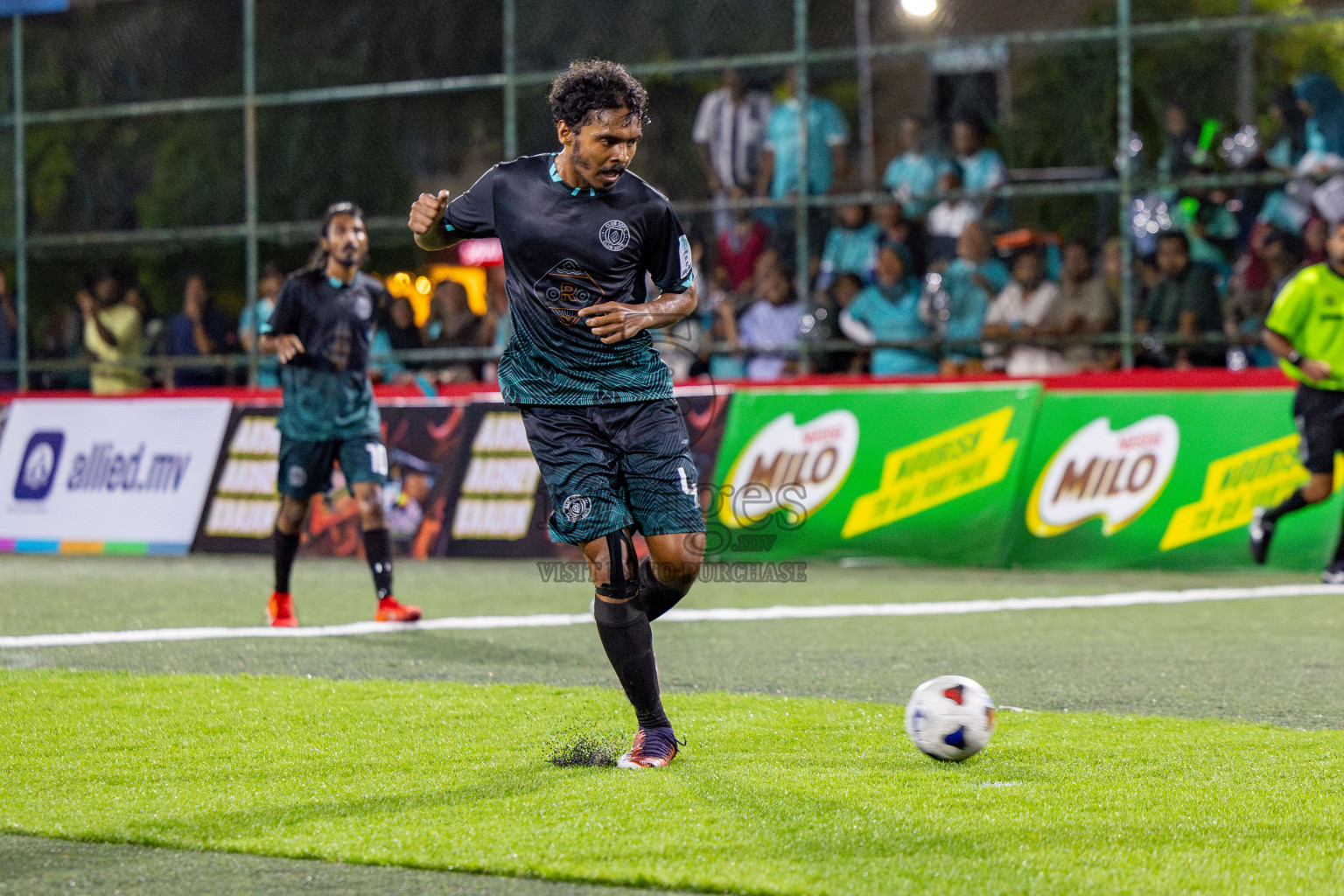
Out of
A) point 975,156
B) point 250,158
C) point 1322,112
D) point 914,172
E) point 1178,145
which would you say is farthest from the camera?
point 250,158

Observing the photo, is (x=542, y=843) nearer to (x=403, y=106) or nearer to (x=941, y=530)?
(x=941, y=530)

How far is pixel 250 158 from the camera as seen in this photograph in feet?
54.5

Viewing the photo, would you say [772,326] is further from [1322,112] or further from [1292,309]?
[1292,309]

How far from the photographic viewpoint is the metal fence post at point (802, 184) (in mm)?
14523

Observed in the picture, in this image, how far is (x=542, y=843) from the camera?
4332 millimetres

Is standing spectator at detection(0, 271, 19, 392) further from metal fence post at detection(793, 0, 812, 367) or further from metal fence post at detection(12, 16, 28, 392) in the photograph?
metal fence post at detection(793, 0, 812, 367)

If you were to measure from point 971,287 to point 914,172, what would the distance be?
3.65ft

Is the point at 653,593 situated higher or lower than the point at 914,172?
lower

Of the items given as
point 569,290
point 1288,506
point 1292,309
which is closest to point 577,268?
point 569,290

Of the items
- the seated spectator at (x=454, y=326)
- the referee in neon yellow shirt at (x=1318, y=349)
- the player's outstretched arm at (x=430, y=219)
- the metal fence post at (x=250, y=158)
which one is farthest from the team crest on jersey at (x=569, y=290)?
the metal fence post at (x=250, y=158)

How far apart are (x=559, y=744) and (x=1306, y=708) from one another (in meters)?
2.78

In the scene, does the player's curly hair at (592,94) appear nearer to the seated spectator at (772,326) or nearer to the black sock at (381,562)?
the black sock at (381,562)

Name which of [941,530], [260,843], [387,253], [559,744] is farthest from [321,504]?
[260,843]

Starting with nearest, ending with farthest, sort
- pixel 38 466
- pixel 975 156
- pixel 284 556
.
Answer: pixel 284 556, pixel 975 156, pixel 38 466
